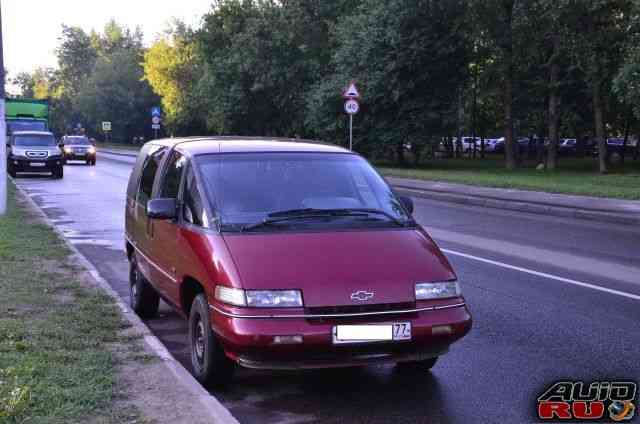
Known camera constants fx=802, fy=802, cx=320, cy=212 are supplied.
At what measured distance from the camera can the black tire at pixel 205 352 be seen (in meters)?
5.39

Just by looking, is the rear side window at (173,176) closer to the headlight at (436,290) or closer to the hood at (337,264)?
the hood at (337,264)

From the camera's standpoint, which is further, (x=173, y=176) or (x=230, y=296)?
(x=173, y=176)

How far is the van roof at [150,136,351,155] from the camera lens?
641 cm

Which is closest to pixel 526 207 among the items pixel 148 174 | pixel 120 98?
pixel 148 174

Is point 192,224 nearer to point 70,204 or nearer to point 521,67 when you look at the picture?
point 70,204

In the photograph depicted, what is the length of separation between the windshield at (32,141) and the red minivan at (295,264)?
89.2 feet

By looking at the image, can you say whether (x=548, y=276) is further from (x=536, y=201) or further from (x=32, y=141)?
(x=32, y=141)

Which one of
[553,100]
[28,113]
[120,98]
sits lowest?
[28,113]

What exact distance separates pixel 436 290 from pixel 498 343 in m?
1.73

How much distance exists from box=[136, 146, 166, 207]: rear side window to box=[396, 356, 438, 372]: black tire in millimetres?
2868

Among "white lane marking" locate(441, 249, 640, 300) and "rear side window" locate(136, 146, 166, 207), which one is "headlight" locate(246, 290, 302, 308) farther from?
"white lane marking" locate(441, 249, 640, 300)

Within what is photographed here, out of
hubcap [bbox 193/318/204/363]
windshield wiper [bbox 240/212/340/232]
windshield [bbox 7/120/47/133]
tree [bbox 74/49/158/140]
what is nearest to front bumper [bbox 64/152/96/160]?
windshield [bbox 7/120/47/133]

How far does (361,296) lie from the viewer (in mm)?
4996

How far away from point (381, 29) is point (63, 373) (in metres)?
33.9
